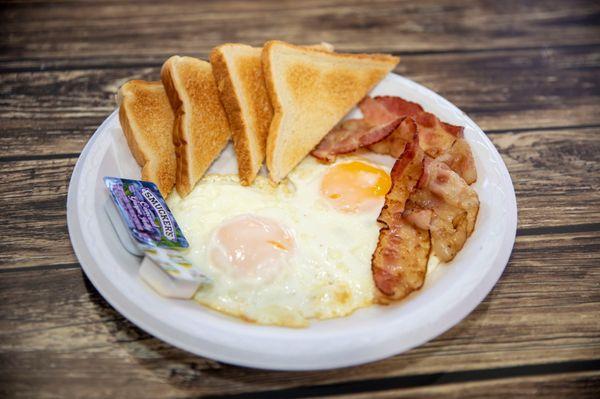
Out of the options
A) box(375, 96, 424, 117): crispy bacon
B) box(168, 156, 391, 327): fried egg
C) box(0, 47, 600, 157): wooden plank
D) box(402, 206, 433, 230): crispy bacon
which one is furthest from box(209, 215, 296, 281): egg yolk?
box(0, 47, 600, 157): wooden plank

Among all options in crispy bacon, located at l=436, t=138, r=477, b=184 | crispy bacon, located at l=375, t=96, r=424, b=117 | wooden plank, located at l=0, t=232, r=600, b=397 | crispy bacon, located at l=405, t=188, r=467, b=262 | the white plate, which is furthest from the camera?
crispy bacon, located at l=375, t=96, r=424, b=117

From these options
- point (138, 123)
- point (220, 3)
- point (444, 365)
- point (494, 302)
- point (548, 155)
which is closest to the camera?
point (444, 365)

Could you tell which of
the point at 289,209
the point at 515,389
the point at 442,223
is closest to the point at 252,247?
the point at 289,209

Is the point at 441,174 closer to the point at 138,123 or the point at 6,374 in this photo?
the point at 138,123

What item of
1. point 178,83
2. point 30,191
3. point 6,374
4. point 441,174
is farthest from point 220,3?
point 6,374

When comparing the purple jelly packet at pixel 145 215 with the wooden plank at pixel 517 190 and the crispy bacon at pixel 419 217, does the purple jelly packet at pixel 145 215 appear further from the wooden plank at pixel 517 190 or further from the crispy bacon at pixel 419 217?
the crispy bacon at pixel 419 217

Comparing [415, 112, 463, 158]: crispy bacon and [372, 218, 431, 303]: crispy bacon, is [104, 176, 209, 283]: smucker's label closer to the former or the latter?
[372, 218, 431, 303]: crispy bacon

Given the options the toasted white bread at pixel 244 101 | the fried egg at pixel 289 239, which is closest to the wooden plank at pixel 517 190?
the fried egg at pixel 289 239
